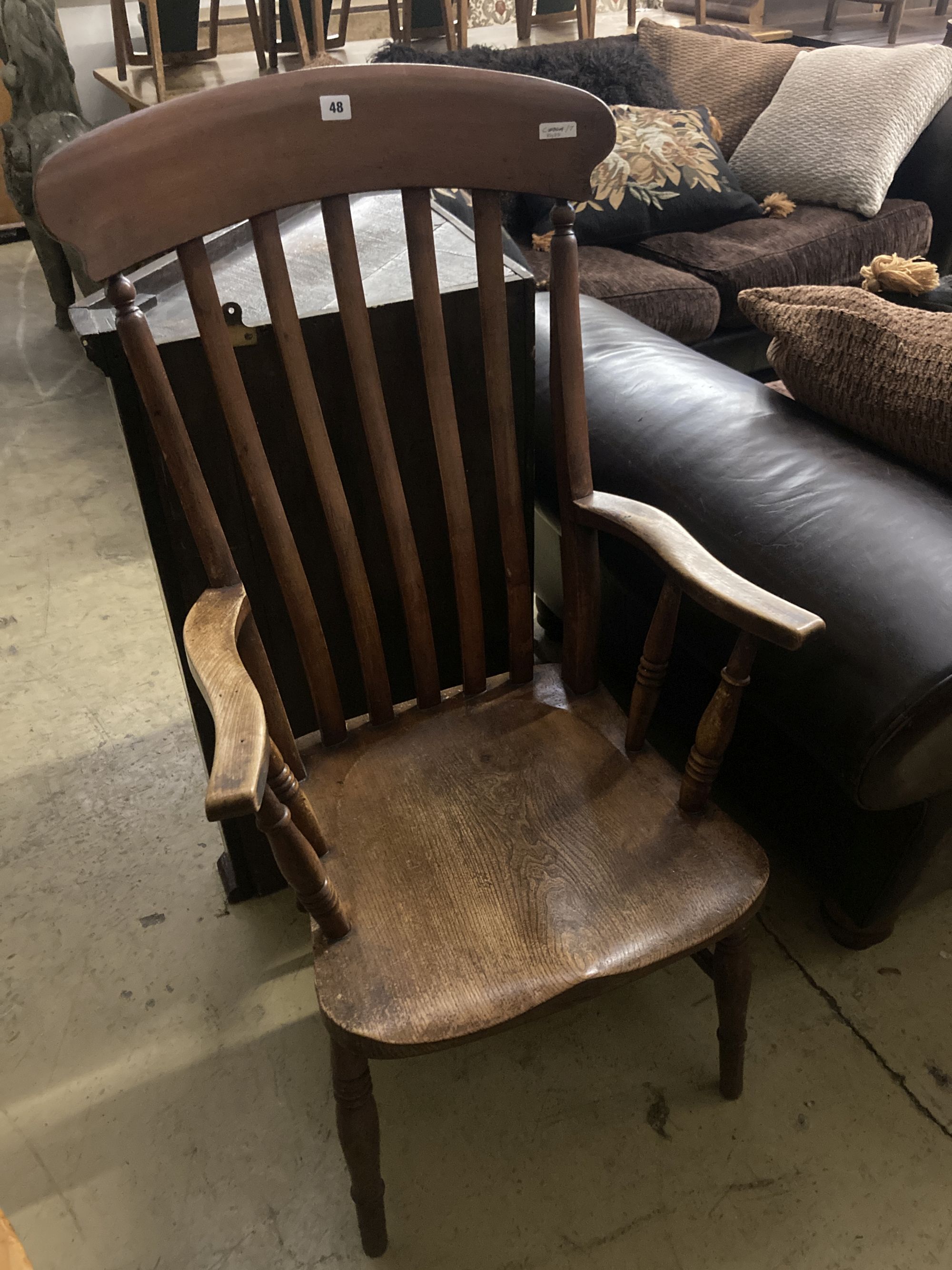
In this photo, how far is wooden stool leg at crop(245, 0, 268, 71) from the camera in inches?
130

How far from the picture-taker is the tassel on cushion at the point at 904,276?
51.3 inches

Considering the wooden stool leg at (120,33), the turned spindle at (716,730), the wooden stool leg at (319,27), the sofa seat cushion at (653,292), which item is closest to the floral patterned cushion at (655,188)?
the sofa seat cushion at (653,292)

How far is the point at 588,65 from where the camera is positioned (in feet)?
7.94

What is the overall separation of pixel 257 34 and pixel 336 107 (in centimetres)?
323

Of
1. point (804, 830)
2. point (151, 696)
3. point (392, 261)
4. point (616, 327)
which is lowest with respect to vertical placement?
point (151, 696)

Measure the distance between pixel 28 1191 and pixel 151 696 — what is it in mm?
868

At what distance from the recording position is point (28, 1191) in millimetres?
1041

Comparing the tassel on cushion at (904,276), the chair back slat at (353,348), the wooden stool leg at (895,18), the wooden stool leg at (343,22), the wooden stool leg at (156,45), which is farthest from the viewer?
the wooden stool leg at (895,18)

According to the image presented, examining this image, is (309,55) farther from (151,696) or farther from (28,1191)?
(28,1191)

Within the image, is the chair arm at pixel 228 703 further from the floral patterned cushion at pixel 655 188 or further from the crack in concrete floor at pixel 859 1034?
the floral patterned cushion at pixel 655 188

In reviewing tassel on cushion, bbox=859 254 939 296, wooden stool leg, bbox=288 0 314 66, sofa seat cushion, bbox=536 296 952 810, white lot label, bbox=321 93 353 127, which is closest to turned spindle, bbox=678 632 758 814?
sofa seat cushion, bbox=536 296 952 810

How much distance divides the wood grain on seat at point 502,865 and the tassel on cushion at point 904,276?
30.7 inches

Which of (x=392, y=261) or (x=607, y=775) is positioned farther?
(x=392, y=261)

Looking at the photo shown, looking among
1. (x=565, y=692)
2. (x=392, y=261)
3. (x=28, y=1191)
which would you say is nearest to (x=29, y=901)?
(x=28, y=1191)
